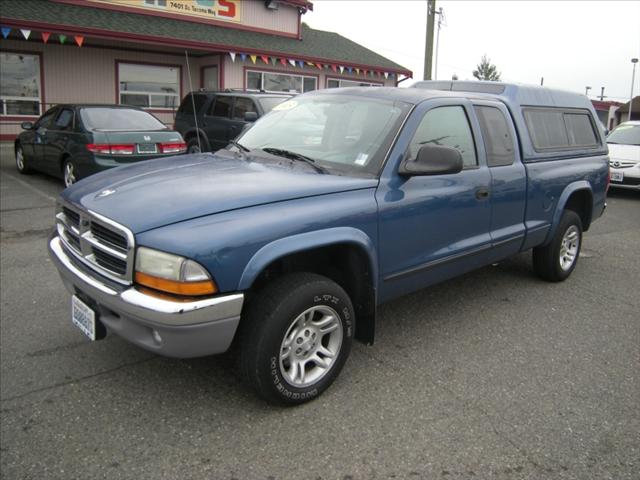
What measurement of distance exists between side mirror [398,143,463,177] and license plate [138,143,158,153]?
6331mm

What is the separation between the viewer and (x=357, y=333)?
3527mm

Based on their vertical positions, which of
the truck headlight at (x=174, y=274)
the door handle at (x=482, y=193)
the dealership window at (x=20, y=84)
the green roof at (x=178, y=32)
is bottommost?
the truck headlight at (x=174, y=274)

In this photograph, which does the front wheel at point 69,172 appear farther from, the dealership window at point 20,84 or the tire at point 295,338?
the dealership window at point 20,84

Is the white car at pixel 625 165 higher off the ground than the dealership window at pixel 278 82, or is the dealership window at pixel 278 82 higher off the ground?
the dealership window at pixel 278 82

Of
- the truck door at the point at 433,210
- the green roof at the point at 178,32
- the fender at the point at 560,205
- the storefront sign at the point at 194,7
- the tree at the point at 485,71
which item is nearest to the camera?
the truck door at the point at 433,210

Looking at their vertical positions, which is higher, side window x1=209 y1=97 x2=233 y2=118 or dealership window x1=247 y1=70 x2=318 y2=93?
dealership window x1=247 y1=70 x2=318 y2=93

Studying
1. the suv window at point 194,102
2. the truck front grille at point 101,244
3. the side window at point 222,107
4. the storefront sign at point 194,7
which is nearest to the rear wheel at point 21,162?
the suv window at point 194,102

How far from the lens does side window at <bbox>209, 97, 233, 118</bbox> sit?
11.1 meters

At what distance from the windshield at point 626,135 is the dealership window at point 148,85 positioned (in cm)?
1309

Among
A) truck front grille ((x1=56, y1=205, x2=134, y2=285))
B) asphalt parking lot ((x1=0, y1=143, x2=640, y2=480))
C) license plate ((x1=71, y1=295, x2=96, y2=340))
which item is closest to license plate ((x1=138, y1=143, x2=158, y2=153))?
asphalt parking lot ((x1=0, y1=143, x2=640, y2=480))

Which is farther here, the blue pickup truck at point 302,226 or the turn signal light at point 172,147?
the turn signal light at point 172,147

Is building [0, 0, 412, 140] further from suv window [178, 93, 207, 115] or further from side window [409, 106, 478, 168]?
side window [409, 106, 478, 168]

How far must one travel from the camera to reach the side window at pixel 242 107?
34.5 feet

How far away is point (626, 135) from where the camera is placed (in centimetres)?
1275
